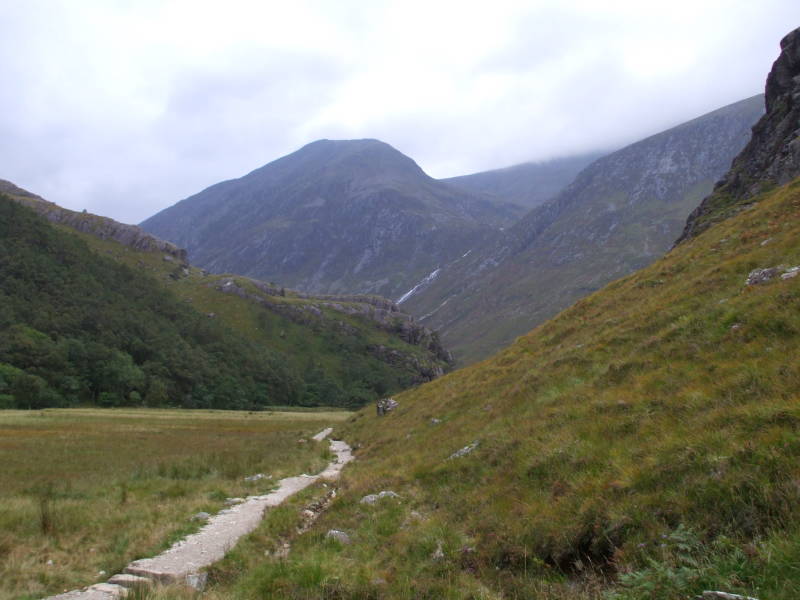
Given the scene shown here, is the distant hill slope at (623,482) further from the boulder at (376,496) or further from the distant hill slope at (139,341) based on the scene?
the distant hill slope at (139,341)

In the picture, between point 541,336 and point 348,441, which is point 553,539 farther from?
point 348,441

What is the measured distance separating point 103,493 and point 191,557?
31.2 feet

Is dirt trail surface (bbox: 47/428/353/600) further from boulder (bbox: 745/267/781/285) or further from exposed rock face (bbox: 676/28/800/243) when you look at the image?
exposed rock face (bbox: 676/28/800/243)

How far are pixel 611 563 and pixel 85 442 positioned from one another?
38.2 metres

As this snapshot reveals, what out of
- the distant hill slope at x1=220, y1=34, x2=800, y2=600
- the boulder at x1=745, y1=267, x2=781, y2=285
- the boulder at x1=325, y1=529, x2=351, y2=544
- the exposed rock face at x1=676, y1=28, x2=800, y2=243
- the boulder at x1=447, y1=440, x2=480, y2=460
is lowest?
the boulder at x1=447, y1=440, x2=480, y2=460

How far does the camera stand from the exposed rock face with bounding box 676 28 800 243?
166 ft

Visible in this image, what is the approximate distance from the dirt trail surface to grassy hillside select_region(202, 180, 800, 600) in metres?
1.01

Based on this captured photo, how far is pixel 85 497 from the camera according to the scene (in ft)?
56.4

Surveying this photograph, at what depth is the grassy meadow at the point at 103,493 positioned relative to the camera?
1045 centimetres

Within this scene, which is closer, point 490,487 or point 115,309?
point 490,487

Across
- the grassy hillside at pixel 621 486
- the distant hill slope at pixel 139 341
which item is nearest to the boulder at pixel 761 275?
the grassy hillside at pixel 621 486

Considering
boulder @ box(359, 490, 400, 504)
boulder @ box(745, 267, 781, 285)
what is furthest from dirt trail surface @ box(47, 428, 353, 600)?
boulder @ box(745, 267, 781, 285)

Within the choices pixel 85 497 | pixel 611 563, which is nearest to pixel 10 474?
pixel 85 497

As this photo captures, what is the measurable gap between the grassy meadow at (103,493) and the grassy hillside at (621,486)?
3689mm
